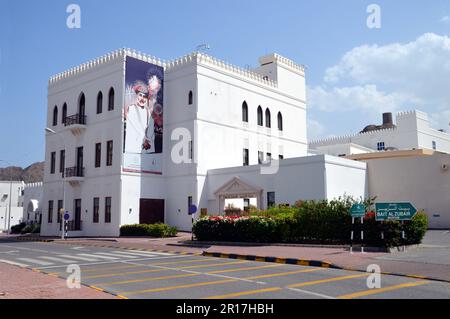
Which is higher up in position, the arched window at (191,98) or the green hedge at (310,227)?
the arched window at (191,98)

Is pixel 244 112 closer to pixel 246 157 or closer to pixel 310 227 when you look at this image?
pixel 246 157

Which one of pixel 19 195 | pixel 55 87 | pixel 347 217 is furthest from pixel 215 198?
pixel 19 195

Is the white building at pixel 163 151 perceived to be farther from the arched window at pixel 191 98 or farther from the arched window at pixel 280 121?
the arched window at pixel 280 121

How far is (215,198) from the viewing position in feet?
115

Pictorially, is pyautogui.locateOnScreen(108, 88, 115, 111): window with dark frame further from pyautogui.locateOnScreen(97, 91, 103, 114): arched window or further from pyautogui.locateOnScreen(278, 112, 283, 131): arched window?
pyautogui.locateOnScreen(278, 112, 283, 131): arched window

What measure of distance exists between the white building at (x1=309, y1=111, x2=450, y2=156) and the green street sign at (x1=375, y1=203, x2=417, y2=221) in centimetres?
2893

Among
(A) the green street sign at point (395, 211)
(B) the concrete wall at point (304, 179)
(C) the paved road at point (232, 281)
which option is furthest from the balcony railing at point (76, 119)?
(A) the green street sign at point (395, 211)

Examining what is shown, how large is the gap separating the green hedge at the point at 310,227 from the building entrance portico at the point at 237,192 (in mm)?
8147

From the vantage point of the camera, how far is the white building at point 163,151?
33.2 m

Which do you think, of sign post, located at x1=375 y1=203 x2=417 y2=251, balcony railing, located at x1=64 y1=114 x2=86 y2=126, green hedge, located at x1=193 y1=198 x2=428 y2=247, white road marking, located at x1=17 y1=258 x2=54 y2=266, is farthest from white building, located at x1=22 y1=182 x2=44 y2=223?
sign post, located at x1=375 y1=203 x2=417 y2=251

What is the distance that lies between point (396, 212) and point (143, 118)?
2291cm

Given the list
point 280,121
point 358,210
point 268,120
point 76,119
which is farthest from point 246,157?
point 358,210

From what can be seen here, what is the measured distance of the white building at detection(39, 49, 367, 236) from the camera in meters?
33.2

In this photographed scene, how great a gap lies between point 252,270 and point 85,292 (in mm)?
5595
